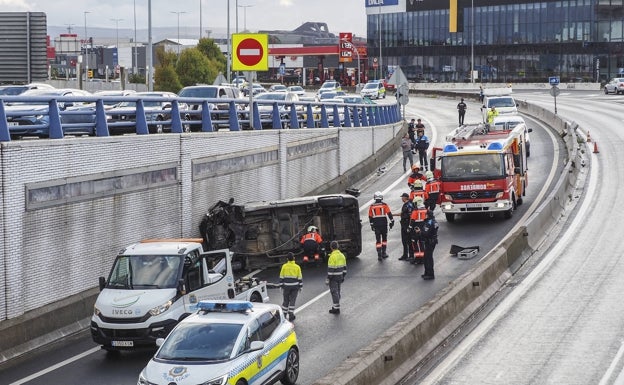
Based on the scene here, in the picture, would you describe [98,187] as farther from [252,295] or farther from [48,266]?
[252,295]

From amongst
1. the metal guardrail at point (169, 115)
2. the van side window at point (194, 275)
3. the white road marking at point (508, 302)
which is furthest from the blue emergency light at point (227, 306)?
the metal guardrail at point (169, 115)

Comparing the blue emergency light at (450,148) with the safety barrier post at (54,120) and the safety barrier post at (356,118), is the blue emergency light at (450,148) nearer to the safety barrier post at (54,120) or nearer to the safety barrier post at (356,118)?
the safety barrier post at (356,118)

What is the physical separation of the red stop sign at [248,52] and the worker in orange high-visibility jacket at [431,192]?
6468 millimetres

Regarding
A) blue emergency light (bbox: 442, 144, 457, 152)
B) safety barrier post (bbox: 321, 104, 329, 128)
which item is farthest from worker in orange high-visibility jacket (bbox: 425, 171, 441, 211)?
safety barrier post (bbox: 321, 104, 329, 128)

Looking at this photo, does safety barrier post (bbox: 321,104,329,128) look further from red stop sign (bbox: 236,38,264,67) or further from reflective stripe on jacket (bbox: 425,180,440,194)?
reflective stripe on jacket (bbox: 425,180,440,194)

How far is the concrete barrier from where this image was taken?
666 inches

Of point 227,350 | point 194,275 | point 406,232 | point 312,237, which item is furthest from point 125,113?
point 227,350

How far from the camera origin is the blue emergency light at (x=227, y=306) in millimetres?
17297

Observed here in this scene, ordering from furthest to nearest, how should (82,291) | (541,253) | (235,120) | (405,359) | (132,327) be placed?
(235,120)
(541,253)
(82,291)
(132,327)
(405,359)

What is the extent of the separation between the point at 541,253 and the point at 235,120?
10.2m

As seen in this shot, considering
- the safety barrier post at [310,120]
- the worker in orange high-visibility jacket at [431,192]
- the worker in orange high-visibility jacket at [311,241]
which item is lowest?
the worker in orange high-visibility jacket at [311,241]

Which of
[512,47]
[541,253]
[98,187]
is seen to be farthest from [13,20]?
[512,47]

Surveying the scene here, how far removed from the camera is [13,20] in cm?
3177

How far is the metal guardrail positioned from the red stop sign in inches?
51.5
